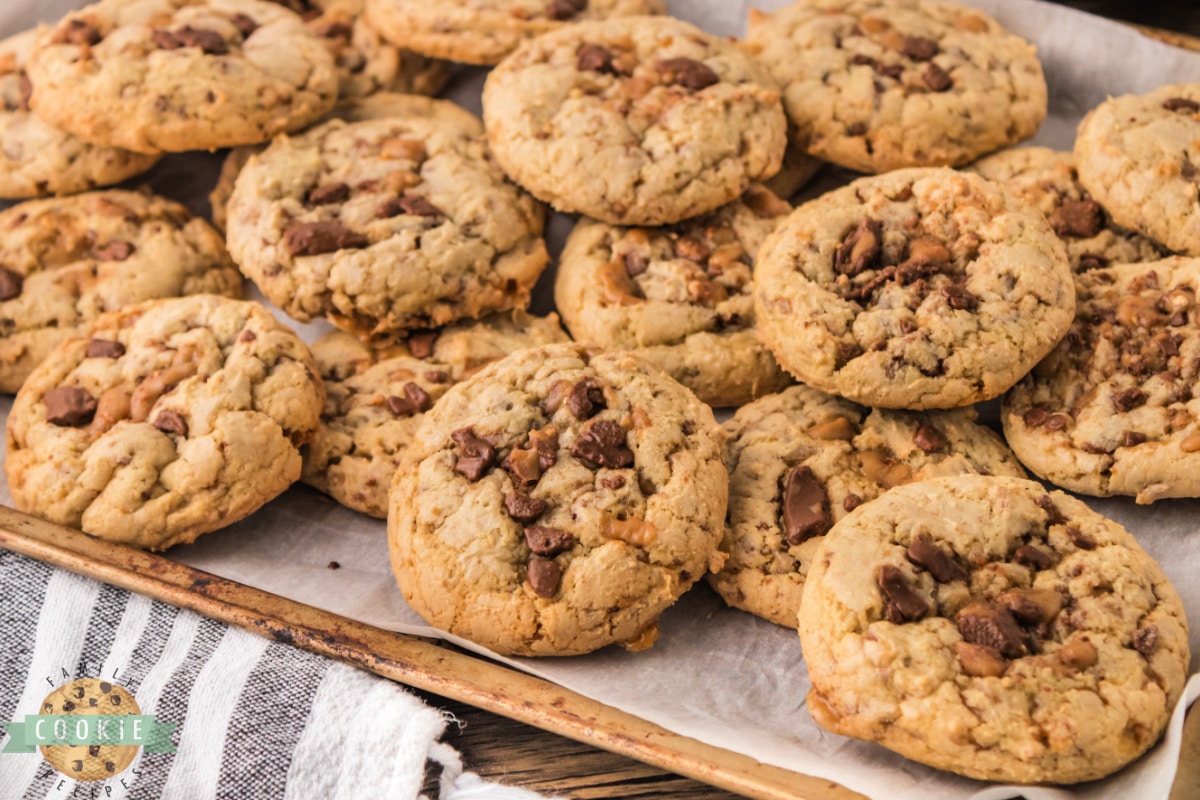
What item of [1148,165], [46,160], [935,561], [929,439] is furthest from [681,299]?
[46,160]

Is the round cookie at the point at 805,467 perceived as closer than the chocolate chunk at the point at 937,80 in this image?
Yes

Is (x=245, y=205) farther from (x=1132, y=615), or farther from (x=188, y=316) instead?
(x=1132, y=615)

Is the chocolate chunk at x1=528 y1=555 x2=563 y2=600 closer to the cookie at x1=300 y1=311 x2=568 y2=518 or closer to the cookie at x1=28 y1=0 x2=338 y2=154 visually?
the cookie at x1=300 y1=311 x2=568 y2=518

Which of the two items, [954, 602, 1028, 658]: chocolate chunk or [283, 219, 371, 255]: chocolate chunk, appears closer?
[954, 602, 1028, 658]: chocolate chunk

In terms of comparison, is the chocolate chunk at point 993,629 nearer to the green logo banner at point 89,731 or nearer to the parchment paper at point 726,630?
the parchment paper at point 726,630

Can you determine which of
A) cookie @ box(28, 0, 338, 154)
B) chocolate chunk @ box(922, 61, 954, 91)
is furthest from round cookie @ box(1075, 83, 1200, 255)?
cookie @ box(28, 0, 338, 154)

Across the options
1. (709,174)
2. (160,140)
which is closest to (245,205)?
(160,140)

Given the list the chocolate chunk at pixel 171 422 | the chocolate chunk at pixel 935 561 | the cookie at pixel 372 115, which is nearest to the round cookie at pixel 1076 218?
the chocolate chunk at pixel 935 561
